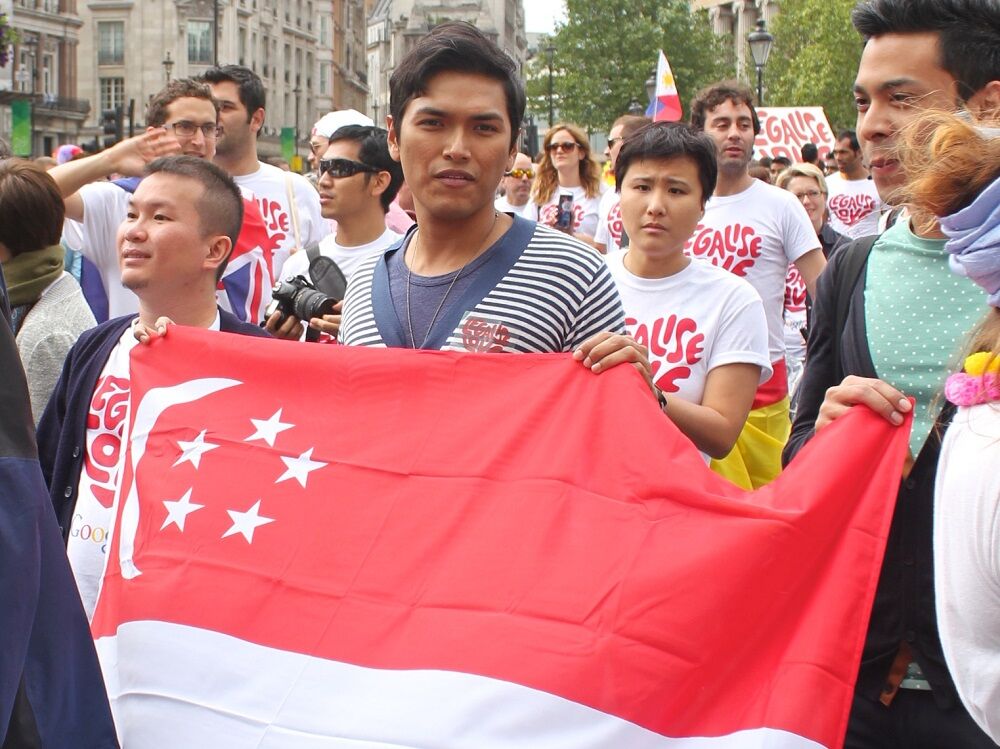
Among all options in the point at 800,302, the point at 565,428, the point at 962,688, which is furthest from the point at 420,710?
the point at 800,302

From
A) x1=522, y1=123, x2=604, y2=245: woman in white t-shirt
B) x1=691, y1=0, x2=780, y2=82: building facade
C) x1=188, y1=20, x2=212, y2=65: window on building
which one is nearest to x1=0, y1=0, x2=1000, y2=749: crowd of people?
x1=522, y1=123, x2=604, y2=245: woman in white t-shirt

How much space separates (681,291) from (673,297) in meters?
0.04

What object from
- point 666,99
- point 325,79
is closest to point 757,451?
point 666,99

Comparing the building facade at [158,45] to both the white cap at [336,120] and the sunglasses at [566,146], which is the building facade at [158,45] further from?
the white cap at [336,120]

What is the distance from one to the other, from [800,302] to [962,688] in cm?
742

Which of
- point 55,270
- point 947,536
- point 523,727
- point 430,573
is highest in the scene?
point 55,270

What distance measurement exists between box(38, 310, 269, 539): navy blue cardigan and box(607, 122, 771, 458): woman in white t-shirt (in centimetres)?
138

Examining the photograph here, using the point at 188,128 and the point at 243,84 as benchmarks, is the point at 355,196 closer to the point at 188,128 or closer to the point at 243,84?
the point at 188,128

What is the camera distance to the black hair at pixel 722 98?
7625 millimetres

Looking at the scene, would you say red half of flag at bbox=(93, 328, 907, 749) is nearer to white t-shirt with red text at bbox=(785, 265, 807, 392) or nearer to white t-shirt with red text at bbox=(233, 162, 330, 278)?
white t-shirt with red text at bbox=(233, 162, 330, 278)

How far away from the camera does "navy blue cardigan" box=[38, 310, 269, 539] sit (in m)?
4.01

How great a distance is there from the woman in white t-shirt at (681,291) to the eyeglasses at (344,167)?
4.93 ft

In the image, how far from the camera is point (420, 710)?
2838mm

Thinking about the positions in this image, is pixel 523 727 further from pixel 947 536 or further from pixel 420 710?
pixel 947 536
